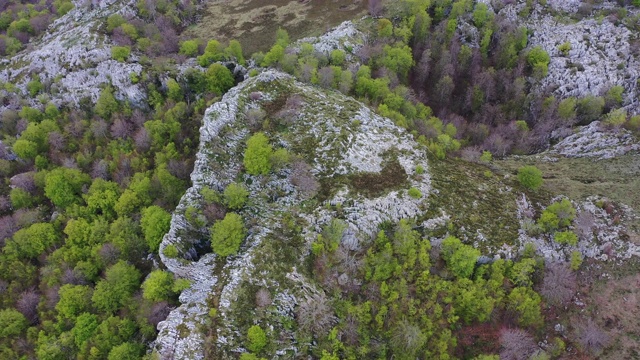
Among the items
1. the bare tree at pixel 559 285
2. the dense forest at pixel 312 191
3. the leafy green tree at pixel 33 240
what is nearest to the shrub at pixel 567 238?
the dense forest at pixel 312 191

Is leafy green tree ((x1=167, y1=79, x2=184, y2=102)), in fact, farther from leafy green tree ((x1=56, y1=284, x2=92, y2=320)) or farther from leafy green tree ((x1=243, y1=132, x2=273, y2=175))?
leafy green tree ((x1=56, y1=284, x2=92, y2=320))

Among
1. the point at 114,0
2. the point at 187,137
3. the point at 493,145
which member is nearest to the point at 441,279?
the point at 493,145

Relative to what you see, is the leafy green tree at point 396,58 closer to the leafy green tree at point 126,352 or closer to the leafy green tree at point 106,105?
the leafy green tree at point 106,105

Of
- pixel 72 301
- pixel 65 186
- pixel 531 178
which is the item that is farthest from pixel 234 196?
pixel 531 178

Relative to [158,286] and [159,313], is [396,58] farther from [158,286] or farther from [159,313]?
[159,313]

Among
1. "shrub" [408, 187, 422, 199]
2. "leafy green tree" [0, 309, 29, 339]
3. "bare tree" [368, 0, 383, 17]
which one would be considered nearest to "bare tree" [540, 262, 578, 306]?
"shrub" [408, 187, 422, 199]

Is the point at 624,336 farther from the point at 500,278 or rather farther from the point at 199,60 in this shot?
the point at 199,60
